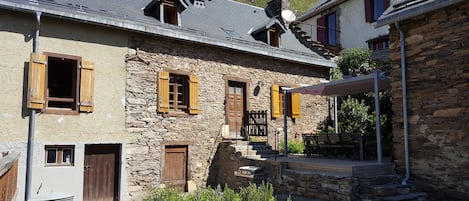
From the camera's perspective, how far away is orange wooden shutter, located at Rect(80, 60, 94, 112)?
943 cm

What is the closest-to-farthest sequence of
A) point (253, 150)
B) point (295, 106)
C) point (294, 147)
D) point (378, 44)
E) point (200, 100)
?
point (253, 150) → point (200, 100) → point (294, 147) → point (295, 106) → point (378, 44)

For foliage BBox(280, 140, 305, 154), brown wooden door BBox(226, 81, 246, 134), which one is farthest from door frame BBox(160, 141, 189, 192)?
foliage BBox(280, 140, 305, 154)

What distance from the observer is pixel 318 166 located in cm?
902

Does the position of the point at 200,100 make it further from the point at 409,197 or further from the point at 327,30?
the point at 327,30

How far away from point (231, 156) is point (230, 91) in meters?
2.21

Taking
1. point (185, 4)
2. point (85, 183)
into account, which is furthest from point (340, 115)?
point (85, 183)

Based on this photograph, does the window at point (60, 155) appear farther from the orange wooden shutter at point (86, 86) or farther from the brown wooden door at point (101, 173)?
the orange wooden shutter at point (86, 86)


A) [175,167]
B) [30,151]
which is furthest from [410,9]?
[30,151]

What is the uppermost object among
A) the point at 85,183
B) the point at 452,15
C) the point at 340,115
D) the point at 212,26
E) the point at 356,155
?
the point at 212,26

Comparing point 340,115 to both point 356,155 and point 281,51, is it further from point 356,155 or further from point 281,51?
point 356,155

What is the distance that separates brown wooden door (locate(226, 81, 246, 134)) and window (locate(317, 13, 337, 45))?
9996mm

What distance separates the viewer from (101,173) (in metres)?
9.84

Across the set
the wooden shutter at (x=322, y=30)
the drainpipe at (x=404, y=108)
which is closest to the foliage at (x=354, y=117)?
the drainpipe at (x=404, y=108)

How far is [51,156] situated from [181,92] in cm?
399
